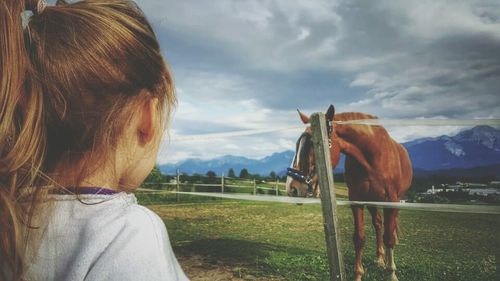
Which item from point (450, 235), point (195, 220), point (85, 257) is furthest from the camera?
point (195, 220)

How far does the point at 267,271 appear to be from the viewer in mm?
4836

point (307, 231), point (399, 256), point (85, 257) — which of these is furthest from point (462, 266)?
point (85, 257)

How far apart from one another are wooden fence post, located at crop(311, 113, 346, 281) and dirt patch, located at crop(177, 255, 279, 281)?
1729 mm

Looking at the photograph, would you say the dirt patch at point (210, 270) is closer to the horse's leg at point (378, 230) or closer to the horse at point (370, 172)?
the horse at point (370, 172)

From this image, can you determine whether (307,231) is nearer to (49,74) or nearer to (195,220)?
(195,220)

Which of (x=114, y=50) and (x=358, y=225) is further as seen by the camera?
(x=358, y=225)

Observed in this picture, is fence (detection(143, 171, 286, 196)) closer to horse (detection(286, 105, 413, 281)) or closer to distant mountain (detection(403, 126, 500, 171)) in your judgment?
horse (detection(286, 105, 413, 281))

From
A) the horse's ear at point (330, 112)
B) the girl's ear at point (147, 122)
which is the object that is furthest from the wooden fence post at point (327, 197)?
the girl's ear at point (147, 122)

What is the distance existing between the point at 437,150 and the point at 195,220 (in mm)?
6692

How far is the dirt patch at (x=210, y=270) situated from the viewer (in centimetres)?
455

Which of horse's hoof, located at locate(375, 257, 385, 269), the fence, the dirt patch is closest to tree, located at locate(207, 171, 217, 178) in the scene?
→ the fence

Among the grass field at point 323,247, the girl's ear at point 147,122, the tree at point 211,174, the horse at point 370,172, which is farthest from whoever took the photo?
the tree at point 211,174

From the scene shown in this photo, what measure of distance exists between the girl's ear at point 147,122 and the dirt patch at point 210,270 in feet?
13.1

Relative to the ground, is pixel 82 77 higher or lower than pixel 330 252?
higher
